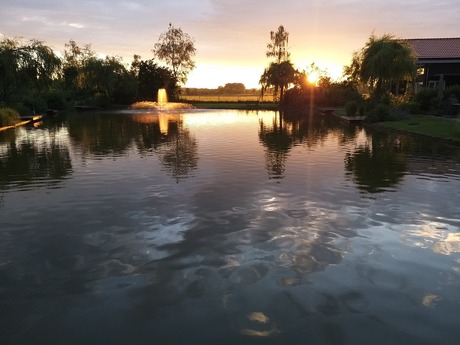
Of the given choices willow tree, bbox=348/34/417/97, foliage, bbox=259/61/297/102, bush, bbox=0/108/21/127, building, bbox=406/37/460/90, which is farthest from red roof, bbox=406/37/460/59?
bush, bbox=0/108/21/127

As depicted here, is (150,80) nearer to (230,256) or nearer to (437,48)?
(437,48)

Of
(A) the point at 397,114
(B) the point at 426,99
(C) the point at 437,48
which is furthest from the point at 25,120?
(C) the point at 437,48

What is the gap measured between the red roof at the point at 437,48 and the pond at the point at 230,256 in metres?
35.2

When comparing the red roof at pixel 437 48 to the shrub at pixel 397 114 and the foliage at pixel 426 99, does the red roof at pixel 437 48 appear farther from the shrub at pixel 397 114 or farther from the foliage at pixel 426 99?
the shrub at pixel 397 114

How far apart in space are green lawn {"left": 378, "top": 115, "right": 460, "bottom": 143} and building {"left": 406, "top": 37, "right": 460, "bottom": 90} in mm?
17390

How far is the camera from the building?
40.2 m

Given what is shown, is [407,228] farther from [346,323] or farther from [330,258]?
[346,323]

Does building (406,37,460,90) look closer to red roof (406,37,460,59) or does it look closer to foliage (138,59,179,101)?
red roof (406,37,460,59)

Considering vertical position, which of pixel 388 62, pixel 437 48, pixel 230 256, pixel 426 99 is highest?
pixel 437 48

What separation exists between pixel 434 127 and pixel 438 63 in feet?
80.6

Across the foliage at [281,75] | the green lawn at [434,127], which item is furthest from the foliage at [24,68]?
the foliage at [281,75]

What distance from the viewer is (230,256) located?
577cm

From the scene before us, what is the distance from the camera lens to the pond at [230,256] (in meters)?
4.19

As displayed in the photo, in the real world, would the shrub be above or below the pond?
above
